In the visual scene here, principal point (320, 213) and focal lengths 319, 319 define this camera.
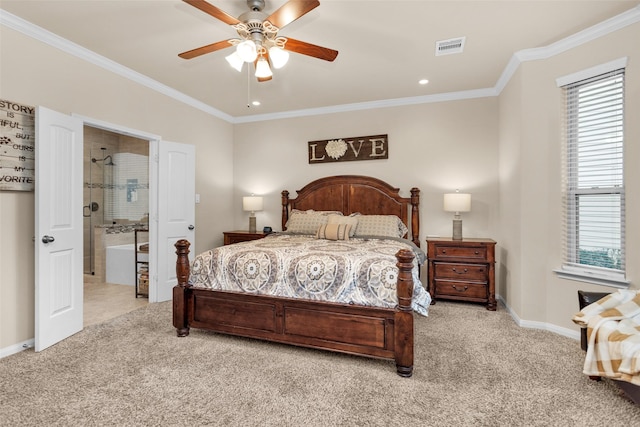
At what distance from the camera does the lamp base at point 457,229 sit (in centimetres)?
402

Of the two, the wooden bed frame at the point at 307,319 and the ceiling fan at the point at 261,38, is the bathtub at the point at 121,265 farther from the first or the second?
the ceiling fan at the point at 261,38

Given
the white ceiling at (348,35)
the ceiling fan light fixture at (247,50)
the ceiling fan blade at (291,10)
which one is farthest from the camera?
the white ceiling at (348,35)

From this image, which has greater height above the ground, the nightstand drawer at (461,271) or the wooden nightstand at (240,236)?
the wooden nightstand at (240,236)

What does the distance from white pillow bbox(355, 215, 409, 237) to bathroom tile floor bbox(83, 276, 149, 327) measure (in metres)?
2.93

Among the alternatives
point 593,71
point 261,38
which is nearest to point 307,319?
point 261,38

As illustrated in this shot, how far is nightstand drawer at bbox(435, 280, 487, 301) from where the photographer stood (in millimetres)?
3729

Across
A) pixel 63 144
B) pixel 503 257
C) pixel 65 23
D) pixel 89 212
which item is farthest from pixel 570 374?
pixel 89 212

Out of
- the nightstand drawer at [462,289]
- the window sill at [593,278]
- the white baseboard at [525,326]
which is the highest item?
the window sill at [593,278]

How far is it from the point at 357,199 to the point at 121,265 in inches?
154

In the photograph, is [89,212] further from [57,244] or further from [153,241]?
[57,244]

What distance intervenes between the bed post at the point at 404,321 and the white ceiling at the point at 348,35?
1944 mm

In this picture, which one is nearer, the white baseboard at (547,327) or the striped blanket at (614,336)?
the striped blanket at (614,336)

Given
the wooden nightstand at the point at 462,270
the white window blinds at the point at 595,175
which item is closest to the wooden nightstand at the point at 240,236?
the wooden nightstand at the point at 462,270

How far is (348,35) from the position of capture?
113 inches
